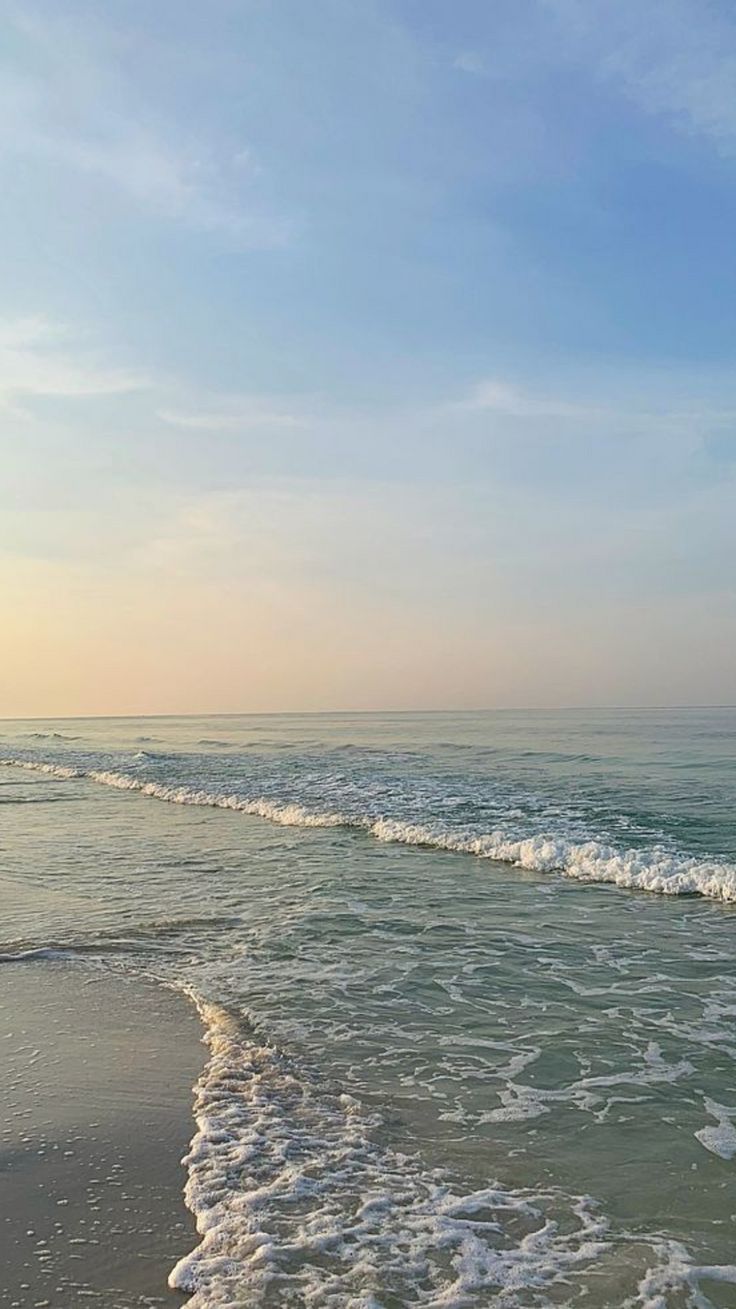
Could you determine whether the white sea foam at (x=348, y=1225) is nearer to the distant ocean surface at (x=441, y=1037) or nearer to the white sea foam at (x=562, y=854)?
the distant ocean surface at (x=441, y=1037)

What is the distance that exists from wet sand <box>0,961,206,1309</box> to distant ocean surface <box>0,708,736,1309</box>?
0.21m

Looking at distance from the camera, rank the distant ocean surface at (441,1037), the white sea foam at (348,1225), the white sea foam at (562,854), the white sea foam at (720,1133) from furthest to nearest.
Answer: the white sea foam at (562,854) → the white sea foam at (720,1133) → the distant ocean surface at (441,1037) → the white sea foam at (348,1225)

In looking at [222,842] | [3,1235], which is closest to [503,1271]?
[3,1235]

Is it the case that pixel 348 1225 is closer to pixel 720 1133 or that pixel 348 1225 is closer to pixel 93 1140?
pixel 93 1140

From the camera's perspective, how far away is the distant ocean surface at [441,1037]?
13.7ft

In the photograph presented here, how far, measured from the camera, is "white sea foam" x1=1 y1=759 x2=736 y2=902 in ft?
44.1

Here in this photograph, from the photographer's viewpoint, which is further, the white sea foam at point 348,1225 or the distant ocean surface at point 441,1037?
the distant ocean surface at point 441,1037

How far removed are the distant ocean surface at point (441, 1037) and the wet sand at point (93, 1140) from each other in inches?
8.1

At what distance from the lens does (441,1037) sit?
718 centimetres

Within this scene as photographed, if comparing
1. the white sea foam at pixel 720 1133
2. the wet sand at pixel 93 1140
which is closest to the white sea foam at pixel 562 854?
the white sea foam at pixel 720 1133

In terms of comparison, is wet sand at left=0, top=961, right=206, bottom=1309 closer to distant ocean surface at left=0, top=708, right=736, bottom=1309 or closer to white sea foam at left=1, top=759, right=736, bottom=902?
distant ocean surface at left=0, top=708, right=736, bottom=1309

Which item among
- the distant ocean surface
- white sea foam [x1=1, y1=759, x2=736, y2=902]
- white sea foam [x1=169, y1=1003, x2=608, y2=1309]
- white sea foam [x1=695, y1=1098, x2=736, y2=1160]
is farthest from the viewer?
white sea foam [x1=1, y1=759, x2=736, y2=902]

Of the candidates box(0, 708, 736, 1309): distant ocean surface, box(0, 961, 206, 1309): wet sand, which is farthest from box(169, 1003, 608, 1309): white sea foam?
Result: box(0, 961, 206, 1309): wet sand

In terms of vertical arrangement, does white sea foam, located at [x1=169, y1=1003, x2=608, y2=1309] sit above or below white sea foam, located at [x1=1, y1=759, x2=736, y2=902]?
above
